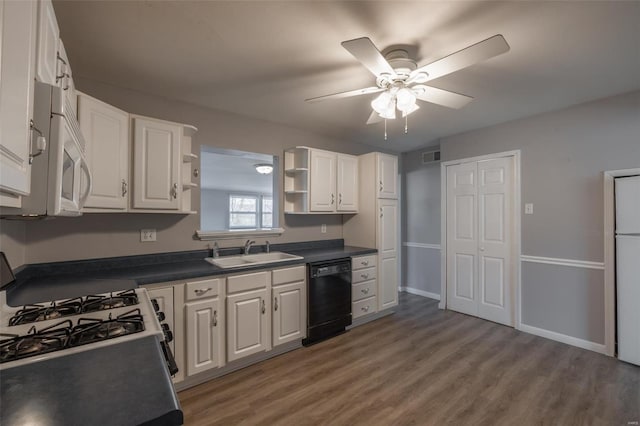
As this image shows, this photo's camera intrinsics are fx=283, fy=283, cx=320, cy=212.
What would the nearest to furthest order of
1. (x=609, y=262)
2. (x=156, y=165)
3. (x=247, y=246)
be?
1. (x=156, y=165)
2. (x=609, y=262)
3. (x=247, y=246)

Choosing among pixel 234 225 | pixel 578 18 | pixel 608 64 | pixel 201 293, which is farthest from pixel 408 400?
pixel 234 225

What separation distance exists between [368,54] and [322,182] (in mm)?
1982

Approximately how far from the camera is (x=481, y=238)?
359 centimetres

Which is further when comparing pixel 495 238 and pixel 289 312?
pixel 495 238

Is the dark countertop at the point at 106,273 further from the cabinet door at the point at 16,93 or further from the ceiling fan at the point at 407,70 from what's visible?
the ceiling fan at the point at 407,70

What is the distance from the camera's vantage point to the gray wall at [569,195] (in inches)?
105

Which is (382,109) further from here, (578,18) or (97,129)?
(97,129)

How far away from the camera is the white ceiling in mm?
1528

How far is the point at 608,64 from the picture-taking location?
2074 millimetres

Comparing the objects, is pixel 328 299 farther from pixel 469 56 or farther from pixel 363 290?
pixel 469 56

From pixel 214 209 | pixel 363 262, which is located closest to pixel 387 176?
pixel 363 262

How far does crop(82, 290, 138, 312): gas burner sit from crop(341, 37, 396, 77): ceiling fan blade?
5.56 feet

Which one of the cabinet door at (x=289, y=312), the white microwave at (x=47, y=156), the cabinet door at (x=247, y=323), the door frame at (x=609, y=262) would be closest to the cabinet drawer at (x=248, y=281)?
the cabinet door at (x=247, y=323)

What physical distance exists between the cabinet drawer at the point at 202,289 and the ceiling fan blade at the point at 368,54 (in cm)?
189
